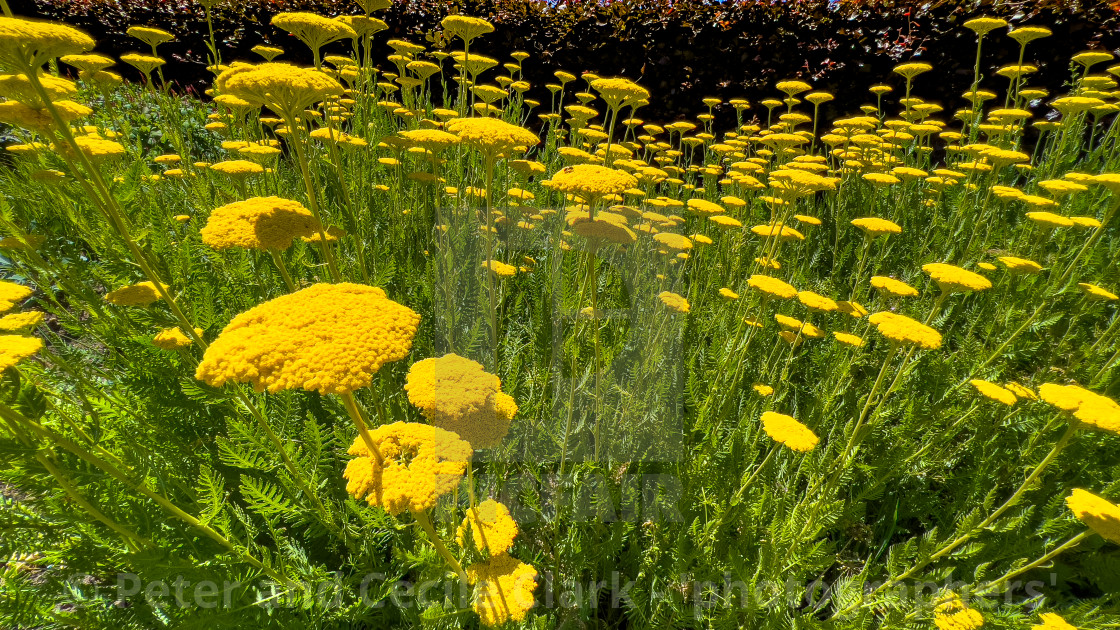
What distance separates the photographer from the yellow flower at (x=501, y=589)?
91 cm

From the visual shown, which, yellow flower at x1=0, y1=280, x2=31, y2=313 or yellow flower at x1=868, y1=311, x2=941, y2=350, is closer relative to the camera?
yellow flower at x1=0, y1=280, x2=31, y2=313

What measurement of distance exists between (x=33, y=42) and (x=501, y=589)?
1.20 m

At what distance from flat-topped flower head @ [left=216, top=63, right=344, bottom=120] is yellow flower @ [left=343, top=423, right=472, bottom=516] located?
2.38 ft

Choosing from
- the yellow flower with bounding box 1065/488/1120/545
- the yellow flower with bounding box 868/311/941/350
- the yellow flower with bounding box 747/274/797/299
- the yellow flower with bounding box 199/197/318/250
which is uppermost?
the yellow flower with bounding box 199/197/318/250

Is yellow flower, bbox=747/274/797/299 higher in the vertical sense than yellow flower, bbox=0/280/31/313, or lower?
lower

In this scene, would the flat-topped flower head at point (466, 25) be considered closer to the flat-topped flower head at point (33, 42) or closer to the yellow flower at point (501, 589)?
the flat-topped flower head at point (33, 42)

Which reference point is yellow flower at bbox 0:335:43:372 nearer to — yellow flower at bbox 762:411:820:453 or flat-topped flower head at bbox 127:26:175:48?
yellow flower at bbox 762:411:820:453

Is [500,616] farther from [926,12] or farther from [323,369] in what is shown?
[926,12]

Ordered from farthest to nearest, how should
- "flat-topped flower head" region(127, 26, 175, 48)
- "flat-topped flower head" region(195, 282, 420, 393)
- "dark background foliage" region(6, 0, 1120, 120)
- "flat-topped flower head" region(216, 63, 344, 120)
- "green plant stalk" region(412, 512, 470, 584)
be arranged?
1. "dark background foliage" region(6, 0, 1120, 120)
2. "flat-topped flower head" region(127, 26, 175, 48)
3. "flat-topped flower head" region(216, 63, 344, 120)
4. "green plant stalk" region(412, 512, 470, 584)
5. "flat-topped flower head" region(195, 282, 420, 393)

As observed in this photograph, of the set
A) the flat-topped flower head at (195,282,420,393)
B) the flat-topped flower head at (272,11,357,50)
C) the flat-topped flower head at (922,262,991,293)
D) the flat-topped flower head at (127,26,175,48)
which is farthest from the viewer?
the flat-topped flower head at (127,26,175,48)

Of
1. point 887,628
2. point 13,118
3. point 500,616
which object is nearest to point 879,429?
point 887,628

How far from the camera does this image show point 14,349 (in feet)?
2.50

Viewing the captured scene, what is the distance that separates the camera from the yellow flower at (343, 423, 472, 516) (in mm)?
751

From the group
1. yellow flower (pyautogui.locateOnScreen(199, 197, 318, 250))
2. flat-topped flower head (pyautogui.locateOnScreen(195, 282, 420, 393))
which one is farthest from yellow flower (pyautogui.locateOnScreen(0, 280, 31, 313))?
flat-topped flower head (pyautogui.locateOnScreen(195, 282, 420, 393))
